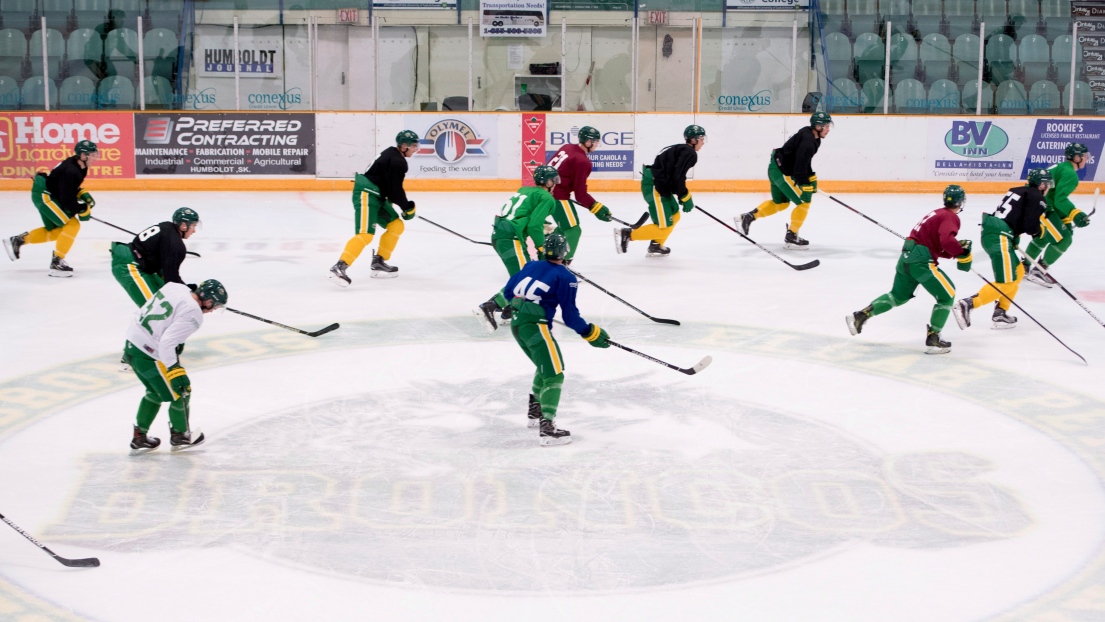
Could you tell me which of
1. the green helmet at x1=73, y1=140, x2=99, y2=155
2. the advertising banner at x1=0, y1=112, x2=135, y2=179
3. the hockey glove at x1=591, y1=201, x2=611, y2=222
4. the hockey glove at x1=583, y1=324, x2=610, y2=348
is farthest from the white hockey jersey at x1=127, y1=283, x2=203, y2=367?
the advertising banner at x1=0, y1=112, x2=135, y2=179

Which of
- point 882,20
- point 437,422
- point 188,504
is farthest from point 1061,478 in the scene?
point 882,20

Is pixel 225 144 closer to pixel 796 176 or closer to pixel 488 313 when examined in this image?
pixel 796 176

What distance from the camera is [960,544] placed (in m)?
4.44

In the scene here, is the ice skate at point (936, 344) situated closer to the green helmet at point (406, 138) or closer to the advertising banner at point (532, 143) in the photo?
the green helmet at point (406, 138)

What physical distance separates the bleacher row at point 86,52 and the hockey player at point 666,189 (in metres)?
7.83

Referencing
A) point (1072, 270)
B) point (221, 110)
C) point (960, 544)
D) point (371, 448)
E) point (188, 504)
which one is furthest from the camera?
point (221, 110)

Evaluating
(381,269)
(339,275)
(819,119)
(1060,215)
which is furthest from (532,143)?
(1060,215)

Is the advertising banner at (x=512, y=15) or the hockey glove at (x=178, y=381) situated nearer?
the hockey glove at (x=178, y=381)

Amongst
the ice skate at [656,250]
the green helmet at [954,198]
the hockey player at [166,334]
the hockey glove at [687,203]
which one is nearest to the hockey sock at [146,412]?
the hockey player at [166,334]

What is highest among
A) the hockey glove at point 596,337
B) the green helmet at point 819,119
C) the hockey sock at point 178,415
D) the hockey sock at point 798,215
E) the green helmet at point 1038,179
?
the green helmet at point 819,119

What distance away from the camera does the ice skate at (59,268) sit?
A: 32.3 ft

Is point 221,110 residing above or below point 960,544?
above

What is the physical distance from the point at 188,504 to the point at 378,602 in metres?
1.27

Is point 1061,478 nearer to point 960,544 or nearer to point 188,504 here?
point 960,544
